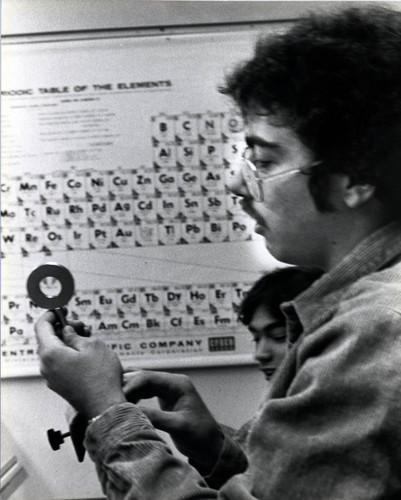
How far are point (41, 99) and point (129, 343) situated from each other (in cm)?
41

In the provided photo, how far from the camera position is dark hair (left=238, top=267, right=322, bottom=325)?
39.8 inches

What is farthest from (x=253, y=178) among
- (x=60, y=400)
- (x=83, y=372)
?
(x=60, y=400)

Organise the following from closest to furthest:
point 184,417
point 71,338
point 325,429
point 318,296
→ 1. point 325,429
2. point 318,296
3. point 71,338
4. point 184,417

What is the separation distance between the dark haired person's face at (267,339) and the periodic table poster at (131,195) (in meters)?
0.04

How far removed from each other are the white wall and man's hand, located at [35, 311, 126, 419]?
0.31m

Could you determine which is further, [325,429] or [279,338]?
[279,338]

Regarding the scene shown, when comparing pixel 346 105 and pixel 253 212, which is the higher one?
pixel 346 105

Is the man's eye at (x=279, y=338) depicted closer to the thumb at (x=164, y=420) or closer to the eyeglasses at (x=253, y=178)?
the thumb at (x=164, y=420)

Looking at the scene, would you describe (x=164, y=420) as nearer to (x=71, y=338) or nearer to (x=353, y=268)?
(x=71, y=338)

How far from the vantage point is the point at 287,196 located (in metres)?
0.69

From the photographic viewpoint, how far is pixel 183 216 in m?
1.05

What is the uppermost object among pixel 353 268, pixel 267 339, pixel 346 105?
pixel 346 105

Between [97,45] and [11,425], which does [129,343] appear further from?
[97,45]

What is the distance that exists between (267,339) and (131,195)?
31 cm
